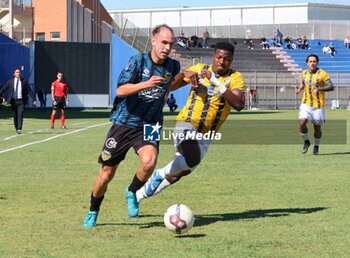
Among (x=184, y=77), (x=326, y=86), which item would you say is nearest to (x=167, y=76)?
(x=184, y=77)

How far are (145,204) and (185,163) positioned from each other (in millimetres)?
1265

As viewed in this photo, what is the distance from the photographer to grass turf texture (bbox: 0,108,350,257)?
26.1 ft

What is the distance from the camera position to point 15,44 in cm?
5897

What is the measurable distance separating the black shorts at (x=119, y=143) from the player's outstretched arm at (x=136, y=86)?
0.41 m

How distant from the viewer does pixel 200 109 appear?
411 inches

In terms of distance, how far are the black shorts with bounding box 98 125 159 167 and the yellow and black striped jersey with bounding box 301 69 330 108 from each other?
1092 centimetres

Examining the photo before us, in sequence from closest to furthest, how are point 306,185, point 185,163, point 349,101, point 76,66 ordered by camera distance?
point 185,163
point 306,185
point 76,66
point 349,101

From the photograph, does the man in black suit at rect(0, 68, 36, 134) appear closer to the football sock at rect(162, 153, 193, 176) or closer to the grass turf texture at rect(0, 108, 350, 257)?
the grass turf texture at rect(0, 108, 350, 257)

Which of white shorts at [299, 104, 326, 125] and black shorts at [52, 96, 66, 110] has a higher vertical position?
black shorts at [52, 96, 66, 110]

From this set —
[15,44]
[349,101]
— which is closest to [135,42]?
[15,44]

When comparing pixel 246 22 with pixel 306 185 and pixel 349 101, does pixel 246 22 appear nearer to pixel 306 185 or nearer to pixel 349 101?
pixel 349 101

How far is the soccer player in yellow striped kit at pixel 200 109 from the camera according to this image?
9742 mm

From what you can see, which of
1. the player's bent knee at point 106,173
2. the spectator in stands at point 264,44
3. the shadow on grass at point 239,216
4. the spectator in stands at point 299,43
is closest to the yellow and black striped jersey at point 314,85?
the shadow on grass at point 239,216

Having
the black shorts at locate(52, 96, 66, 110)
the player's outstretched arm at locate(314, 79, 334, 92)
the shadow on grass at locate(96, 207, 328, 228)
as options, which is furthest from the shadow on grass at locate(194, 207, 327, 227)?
the black shorts at locate(52, 96, 66, 110)
